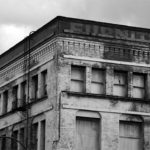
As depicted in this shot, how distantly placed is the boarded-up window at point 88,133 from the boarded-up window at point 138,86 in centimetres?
376

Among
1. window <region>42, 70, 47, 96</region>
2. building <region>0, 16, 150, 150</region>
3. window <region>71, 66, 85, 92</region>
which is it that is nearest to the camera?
building <region>0, 16, 150, 150</region>

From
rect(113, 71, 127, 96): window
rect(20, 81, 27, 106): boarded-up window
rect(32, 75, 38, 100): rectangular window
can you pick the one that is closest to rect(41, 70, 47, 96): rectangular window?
rect(32, 75, 38, 100): rectangular window

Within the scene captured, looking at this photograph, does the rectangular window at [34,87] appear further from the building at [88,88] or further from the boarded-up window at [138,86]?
the boarded-up window at [138,86]

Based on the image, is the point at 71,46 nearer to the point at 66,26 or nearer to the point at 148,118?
the point at 66,26

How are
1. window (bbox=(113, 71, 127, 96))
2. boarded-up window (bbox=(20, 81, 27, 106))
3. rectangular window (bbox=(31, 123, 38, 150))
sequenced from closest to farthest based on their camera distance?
window (bbox=(113, 71, 127, 96)) → rectangular window (bbox=(31, 123, 38, 150)) → boarded-up window (bbox=(20, 81, 27, 106))

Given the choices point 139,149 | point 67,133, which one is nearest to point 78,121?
point 67,133

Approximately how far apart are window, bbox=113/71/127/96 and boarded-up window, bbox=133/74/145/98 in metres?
0.75

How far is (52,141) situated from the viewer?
167 ft

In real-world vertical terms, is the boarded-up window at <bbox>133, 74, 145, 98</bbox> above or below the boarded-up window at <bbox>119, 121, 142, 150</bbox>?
above

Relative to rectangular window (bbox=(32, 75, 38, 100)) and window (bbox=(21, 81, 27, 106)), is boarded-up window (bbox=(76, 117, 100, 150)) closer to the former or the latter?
rectangular window (bbox=(32, 75, 38, 100))

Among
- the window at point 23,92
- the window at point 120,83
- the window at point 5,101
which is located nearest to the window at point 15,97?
the window at point 23,92

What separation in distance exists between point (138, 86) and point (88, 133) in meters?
5.34

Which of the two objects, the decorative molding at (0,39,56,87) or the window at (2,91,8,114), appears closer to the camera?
the decorative molding at (0,39,56,87)

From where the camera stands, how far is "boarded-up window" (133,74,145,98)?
53781 mm
